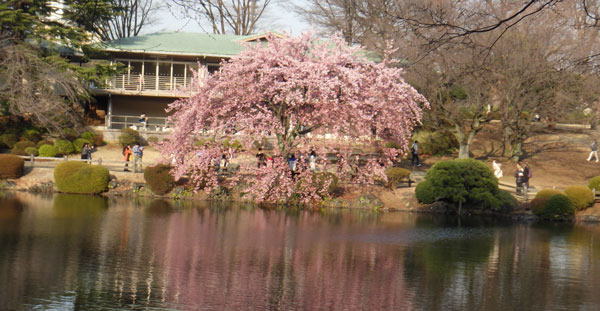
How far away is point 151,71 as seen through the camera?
5188 cm

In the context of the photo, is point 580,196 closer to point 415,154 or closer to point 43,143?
point 415,154

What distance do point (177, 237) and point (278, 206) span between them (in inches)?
427

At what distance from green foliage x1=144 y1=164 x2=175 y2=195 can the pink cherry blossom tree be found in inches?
27.3

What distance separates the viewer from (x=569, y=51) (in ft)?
130

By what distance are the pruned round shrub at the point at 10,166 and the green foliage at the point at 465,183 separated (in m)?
18.9

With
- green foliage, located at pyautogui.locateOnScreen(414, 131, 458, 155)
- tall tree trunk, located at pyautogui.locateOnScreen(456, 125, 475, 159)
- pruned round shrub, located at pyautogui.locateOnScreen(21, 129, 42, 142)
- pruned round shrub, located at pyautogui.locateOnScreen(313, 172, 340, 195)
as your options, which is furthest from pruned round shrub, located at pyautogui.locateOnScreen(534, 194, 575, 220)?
pruned round shrub, located at pyautogui.locateOnScreen(21, 129, 42, 142)

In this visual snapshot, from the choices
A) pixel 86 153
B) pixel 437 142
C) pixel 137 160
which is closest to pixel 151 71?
pixel 86 153

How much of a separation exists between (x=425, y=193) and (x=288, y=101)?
7.44m

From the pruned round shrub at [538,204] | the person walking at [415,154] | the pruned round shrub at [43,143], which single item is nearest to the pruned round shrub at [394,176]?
the pruned round shrub at [538,204]

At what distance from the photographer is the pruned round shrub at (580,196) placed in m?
33.1

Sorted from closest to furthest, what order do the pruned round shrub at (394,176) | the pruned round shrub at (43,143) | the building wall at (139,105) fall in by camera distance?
the pruned round shrub at (394,176) < the pruned round shrub at (43,143) < the building wall at (139,105)

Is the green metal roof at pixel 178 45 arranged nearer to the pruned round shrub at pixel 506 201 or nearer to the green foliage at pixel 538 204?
the pruned round shrub at pixel 506 201

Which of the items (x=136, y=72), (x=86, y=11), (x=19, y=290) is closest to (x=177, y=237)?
(x=19, y=290)

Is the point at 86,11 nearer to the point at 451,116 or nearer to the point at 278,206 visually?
the point at 278,206
